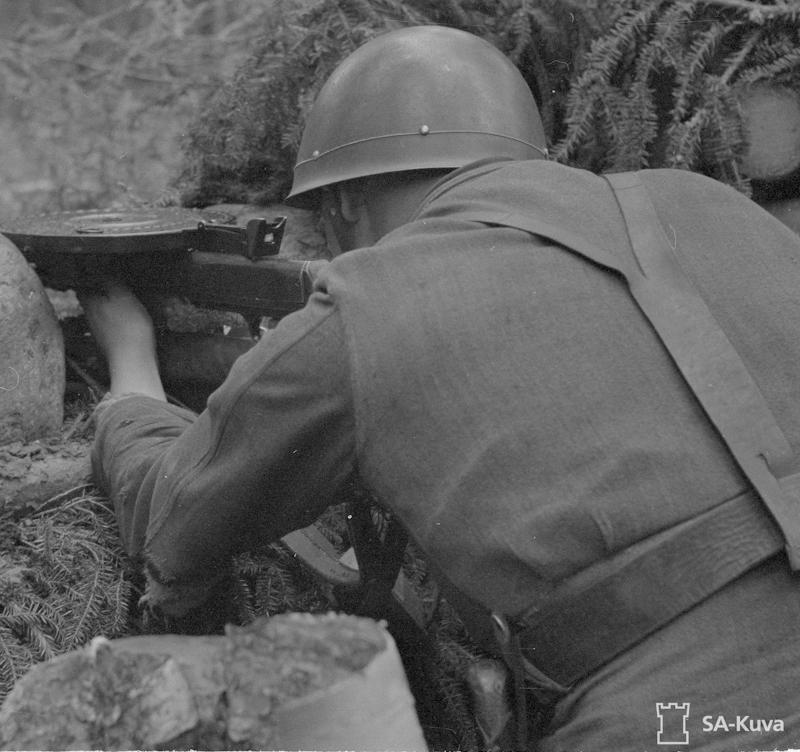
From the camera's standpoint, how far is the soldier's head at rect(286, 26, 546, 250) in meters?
2.79

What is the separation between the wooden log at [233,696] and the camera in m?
1.25

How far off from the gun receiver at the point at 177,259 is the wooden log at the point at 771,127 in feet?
5.18

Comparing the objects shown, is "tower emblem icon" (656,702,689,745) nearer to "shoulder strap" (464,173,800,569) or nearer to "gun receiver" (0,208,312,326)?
"shoulder strap" (464,173,800,569)

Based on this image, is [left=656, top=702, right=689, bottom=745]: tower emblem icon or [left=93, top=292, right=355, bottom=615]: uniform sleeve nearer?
[left=656, top=702, right=689, bottom=745]: tower emblem icon

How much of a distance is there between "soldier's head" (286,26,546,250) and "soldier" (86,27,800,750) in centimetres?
52

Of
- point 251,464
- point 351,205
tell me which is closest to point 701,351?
point 251,464

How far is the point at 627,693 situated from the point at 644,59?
2418 mm

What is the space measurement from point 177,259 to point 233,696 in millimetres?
2325

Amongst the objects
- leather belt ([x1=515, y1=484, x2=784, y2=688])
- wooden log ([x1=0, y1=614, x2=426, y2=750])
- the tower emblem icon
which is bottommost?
the tower emblem icon

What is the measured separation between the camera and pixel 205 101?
468 cm

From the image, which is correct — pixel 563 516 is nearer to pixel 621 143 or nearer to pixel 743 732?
pixel 743 732

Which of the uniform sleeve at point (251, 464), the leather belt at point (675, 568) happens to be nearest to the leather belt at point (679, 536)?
the leather belt at point (675, 568)

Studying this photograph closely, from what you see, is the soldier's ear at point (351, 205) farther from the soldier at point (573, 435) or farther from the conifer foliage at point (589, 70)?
the conifer foliage at point (589, 70)

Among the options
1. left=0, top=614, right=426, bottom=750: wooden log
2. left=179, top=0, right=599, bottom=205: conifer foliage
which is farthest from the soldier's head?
left=0, top=614, right=426, bottom=750: wooden log
